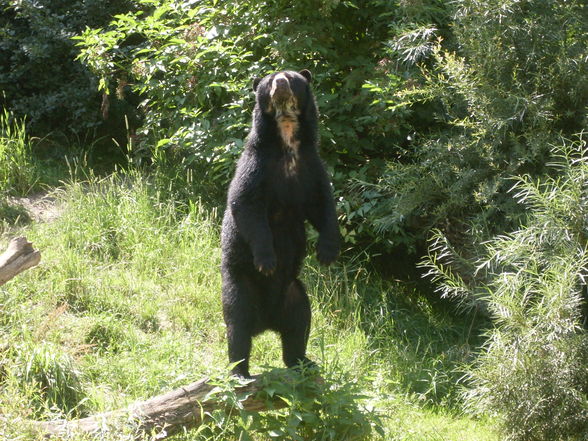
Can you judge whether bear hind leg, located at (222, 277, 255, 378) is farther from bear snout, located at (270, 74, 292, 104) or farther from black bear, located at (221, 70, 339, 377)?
bear snout, located at (270, 74, 292, 104)

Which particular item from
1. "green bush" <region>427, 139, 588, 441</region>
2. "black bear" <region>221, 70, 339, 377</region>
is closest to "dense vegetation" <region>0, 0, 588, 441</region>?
"green bush" <region>427, 139, 588, 441</region>

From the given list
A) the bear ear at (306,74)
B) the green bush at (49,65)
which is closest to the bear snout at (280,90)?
the bear ear at (306,74)

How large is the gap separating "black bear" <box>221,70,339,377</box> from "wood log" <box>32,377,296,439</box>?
506mm

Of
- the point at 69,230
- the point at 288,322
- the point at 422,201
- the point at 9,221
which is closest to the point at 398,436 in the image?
the point at 288,322

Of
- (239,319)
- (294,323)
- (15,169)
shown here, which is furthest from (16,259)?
(15,169)

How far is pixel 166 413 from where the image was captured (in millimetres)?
5332

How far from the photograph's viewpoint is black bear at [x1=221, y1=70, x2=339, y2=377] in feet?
19.4

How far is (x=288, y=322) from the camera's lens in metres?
6.08

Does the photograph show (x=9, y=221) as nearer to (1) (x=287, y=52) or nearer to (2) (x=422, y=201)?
(1) (x=287, y=52)

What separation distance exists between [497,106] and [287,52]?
6.92 feet

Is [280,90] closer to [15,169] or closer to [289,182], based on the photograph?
[289,182]

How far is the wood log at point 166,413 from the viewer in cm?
517

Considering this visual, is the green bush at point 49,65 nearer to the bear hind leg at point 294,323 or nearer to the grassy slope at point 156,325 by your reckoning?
the grassy slope at point 156,325

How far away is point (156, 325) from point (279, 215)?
218 cm
